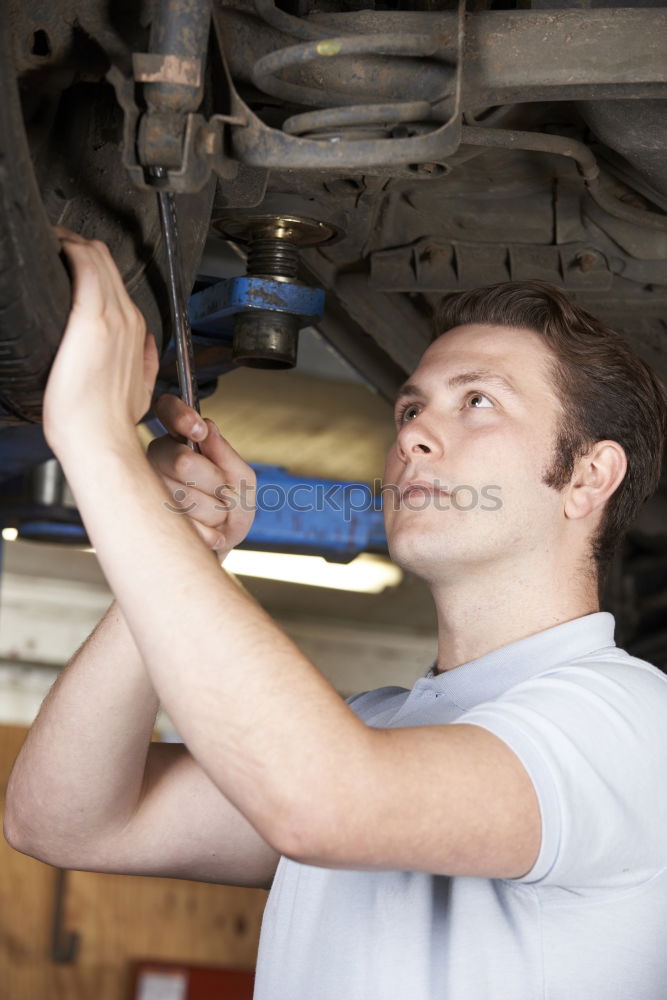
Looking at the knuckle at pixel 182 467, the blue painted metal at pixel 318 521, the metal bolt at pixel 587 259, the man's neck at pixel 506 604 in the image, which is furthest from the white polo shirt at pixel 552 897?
the blue painted metal at pixel 318 521

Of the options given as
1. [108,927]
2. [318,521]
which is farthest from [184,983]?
[318,521]

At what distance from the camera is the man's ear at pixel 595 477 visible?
1276mm

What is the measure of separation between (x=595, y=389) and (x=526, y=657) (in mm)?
347

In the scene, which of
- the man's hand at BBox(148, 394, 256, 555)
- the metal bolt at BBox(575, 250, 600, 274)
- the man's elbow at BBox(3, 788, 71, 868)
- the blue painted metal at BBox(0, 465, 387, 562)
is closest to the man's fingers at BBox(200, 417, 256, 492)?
the man's hand at BBox(148, 394, 256, 555)

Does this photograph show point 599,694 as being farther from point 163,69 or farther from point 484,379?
point 163,69

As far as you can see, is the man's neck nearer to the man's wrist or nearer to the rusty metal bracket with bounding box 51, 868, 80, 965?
the man's wrist

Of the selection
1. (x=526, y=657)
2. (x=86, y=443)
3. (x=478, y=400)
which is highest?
(x=478, y=400)

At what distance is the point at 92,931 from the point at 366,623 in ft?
8.51

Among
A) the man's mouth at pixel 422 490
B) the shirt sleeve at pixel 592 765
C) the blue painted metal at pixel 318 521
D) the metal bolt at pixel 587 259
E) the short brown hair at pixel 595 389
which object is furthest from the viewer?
the blue painted metal at pixel 318 521

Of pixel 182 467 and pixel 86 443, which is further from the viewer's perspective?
pixel 182 467

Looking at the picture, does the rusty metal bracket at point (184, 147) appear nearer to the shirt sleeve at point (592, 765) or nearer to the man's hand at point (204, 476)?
the man's hand at point (204, 476)

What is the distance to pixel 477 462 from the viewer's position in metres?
1.22

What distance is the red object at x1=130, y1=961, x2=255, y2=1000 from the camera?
354 cm

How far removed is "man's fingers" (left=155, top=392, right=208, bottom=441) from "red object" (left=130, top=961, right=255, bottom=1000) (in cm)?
291
